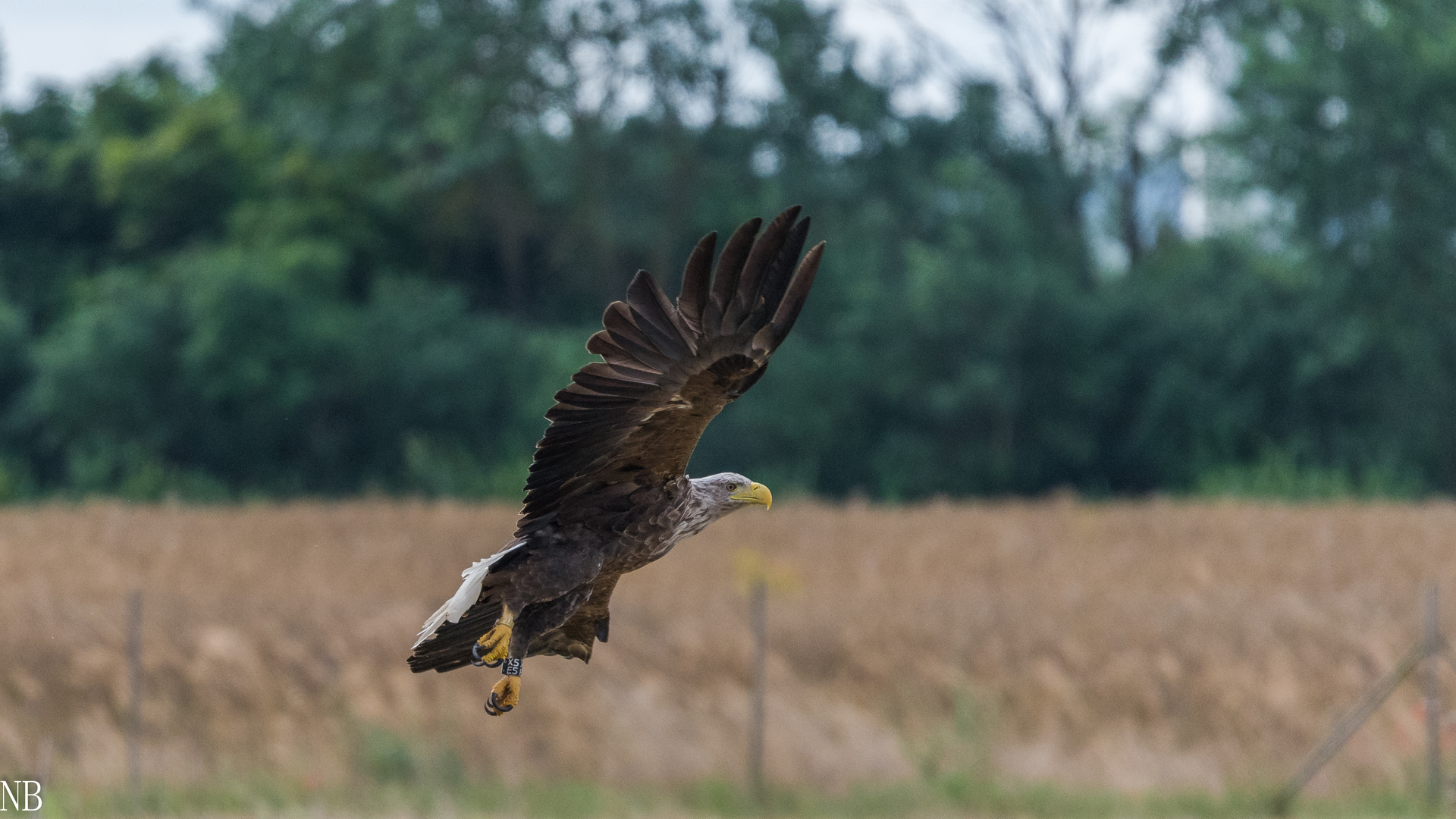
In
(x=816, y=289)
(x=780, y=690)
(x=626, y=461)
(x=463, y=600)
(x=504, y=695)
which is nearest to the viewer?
(x=504, y=695)

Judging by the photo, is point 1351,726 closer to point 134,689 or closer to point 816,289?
point 134,689

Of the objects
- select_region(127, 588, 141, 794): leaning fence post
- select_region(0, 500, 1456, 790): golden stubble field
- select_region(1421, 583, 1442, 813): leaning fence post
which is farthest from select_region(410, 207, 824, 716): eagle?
select_region(1421, 583, 1442, 813): leaning fence post

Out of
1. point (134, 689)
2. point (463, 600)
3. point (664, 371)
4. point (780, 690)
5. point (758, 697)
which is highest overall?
point (664, 371)

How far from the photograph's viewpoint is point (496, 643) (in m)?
2.41

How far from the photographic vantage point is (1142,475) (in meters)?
39.0

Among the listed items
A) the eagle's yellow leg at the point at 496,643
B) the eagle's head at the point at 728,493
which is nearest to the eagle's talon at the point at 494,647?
the eagle's yellow leg at the point at 496,643

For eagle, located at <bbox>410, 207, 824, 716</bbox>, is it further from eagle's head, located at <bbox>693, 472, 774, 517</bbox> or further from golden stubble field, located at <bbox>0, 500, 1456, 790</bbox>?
golden stubble field, located at <bbox>0, 500, 1456, 790</bbox>

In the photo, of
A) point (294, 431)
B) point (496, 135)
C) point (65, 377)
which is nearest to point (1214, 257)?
point (496, 135)

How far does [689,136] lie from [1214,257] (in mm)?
12744

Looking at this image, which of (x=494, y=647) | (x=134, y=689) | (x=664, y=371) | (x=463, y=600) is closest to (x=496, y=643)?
(x=494, y=647)

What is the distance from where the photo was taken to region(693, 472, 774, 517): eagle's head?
2.53 metres

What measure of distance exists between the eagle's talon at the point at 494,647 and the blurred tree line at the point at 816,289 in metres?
31.3

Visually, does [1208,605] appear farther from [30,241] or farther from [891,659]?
[30,241]

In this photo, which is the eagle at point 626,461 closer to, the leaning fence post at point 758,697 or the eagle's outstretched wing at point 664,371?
the eagle's outstretched wing at point 664,371
